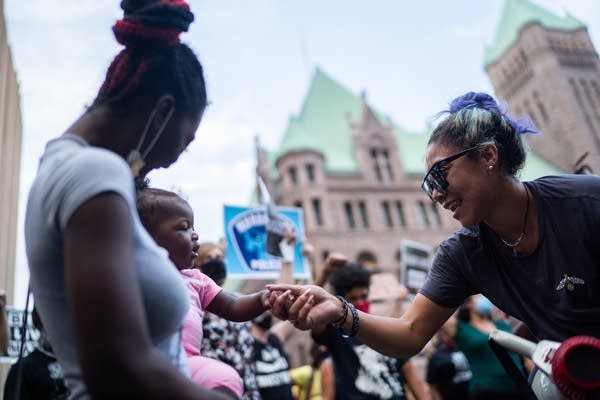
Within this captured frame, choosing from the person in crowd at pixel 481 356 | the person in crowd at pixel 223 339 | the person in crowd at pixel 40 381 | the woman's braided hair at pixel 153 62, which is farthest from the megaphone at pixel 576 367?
the person in crowd at pixel 40 381

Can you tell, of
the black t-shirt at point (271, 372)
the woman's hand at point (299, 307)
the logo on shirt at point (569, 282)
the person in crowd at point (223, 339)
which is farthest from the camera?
the black t-shirt at point (271, 372)

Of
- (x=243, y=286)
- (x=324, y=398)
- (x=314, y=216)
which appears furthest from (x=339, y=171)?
(x=324, y=398)

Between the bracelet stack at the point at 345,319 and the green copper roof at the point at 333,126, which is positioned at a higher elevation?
the green copper roof at the point at 333,126

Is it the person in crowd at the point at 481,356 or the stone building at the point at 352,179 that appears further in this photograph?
the stone building at the point at 352,179

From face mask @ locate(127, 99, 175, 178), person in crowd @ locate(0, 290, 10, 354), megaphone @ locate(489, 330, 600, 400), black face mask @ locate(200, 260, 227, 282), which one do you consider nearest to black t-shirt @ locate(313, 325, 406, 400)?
black face mask @ locate(200, 260, 227, 282)

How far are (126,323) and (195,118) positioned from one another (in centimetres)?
62

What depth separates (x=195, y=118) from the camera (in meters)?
1.36

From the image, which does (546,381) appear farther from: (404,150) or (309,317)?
(404,150)

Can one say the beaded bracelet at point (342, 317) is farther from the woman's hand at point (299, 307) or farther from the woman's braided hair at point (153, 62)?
the woman's braided hair at point (153, 62)

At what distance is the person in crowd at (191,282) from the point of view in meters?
1.56

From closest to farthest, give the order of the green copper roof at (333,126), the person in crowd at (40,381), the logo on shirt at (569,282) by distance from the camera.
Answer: the logo on shirt at (569,282)
the person in crowd at (40,381)
the green copper roof at (333,126)

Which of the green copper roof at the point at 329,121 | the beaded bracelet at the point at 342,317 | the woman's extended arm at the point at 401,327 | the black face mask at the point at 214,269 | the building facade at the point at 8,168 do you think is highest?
the green copper roof at the point at 329,121

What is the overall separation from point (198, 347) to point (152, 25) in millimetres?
1064

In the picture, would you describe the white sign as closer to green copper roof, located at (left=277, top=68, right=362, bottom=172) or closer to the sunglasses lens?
the sunglasses lens
